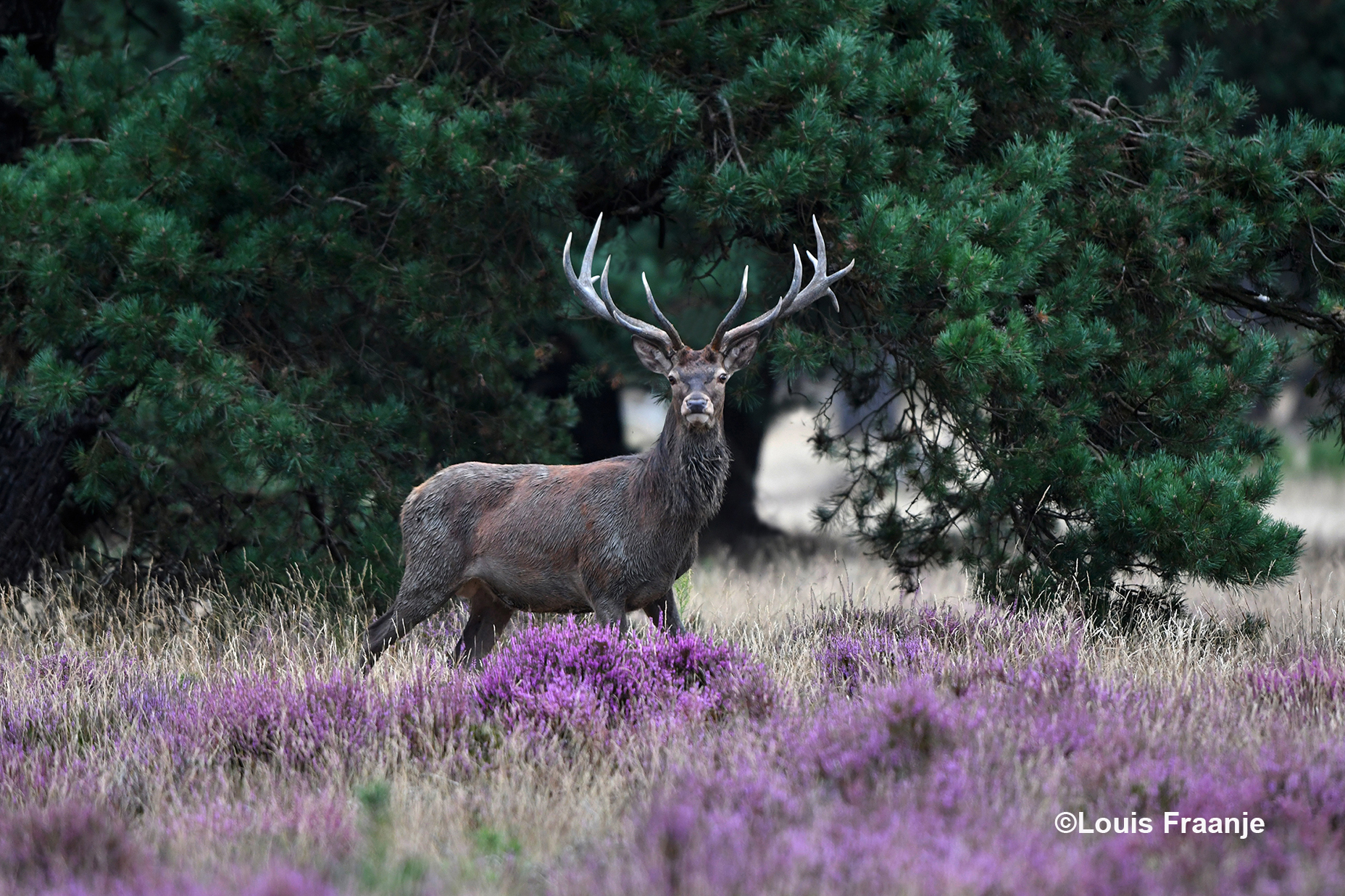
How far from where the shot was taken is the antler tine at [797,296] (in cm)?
625

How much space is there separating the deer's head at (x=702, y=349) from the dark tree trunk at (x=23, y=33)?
572 centimetres

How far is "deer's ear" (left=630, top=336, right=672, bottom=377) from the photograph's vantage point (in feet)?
21.2

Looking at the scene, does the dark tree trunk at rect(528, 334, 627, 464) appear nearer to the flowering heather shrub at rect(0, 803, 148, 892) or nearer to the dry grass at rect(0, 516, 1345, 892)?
the dry grass at rect(0, 516, 1345, 892)

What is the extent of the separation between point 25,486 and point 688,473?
5333 mm

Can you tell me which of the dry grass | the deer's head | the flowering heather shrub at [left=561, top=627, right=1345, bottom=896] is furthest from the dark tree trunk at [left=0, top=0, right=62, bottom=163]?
the flowering heather shrub at [left=561, top=627, right=1345, bottom=896]

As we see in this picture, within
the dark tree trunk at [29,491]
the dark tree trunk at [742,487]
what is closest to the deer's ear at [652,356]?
the dark tree trunk at [29,491]

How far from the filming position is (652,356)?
6.50 m

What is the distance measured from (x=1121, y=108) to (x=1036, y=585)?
3436mm

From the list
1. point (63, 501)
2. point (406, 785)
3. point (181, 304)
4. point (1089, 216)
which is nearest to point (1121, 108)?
point (1089, 216)

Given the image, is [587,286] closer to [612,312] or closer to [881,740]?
[612,312]

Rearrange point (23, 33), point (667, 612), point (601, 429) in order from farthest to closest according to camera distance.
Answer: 1. point (601, 429)
2. point (23, 33)
3. point (667, 612)

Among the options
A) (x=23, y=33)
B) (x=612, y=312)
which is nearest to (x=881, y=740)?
(x=612, y=312)

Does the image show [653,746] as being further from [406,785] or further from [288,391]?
[288,391]

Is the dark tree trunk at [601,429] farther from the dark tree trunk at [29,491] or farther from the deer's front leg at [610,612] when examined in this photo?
the deer's front leg at [610,612]
